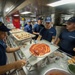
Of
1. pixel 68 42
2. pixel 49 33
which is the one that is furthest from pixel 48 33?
pixel 68 42

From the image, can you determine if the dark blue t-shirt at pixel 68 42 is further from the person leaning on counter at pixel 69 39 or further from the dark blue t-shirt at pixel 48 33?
the dark blue t-shirt at pixel 48 33

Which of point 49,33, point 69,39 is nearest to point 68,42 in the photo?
point 69,39

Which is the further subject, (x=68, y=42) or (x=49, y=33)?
(x=49, y=33)

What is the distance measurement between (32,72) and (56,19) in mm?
2164

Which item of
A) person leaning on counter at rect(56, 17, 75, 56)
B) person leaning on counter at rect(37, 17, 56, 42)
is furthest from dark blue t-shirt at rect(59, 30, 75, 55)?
person leaning on counter at rect(37, 17, 56, 42)

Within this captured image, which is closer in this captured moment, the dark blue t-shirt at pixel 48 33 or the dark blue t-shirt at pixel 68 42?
the dark blue t-shirt at pixel 68 42

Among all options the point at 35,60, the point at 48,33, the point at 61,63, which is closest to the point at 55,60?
the point at 61,63

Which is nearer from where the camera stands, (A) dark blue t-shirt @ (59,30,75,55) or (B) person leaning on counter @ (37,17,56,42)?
(A) dark blue t-shirt @ (59,30,75,55)

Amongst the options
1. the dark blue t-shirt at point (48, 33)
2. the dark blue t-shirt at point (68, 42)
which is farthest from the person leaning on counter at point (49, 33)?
the dark blue t-shirt at point (68, 42)

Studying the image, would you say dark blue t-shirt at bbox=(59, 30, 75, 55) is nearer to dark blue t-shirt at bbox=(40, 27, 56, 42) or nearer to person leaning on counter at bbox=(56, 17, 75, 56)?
person leaning on counter at bbox=(56, 17, 75, 56)

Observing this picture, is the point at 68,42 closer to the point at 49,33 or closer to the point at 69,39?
the point at 69,39

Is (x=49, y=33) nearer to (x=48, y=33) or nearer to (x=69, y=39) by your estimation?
(x=48, y=33)

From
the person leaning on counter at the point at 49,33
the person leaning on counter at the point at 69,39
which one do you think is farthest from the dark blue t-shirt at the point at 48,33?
the person leaning on counter at the point at 69,39

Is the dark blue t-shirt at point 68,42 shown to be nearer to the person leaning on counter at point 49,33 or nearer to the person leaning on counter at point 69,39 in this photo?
the person leaning on counter at point 69,39
